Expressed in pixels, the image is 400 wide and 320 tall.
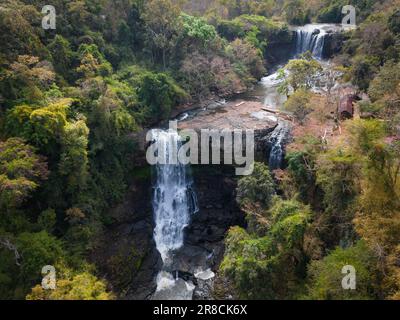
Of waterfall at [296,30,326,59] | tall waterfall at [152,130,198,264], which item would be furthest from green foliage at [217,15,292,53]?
tall waterfall at [152,130,198,264]

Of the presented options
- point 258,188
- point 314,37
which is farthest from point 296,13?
point 258,188

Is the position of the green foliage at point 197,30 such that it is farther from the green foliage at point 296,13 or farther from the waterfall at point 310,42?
the green foliage at point 296,13

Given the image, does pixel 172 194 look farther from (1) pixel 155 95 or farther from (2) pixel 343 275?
(2) pixel 343 275

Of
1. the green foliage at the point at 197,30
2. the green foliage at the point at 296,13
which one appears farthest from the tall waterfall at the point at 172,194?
the green foliage at the point at 296,13

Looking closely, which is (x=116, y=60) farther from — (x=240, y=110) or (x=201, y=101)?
(x=240, y=110)

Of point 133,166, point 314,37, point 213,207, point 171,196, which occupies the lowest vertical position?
point 213,207

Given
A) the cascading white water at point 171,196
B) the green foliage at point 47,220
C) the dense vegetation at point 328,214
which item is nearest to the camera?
the dense vegetation at point 328,214

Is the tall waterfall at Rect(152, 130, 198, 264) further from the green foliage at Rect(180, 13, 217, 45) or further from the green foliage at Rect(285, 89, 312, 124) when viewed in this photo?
the green foliage at Rect(180, 13, 217, 45)
